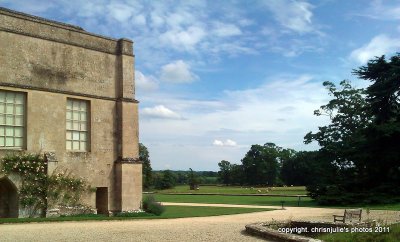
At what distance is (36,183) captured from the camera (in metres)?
20.2

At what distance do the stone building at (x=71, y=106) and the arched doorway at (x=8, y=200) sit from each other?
0.13ft

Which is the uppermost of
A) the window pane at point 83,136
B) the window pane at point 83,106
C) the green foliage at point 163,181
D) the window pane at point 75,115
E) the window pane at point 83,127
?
the window pane at point 83,106

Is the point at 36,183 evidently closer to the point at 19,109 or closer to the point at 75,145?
the point at 75,145

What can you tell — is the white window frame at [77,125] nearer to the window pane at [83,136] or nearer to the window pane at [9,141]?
the window pane at [83,136]

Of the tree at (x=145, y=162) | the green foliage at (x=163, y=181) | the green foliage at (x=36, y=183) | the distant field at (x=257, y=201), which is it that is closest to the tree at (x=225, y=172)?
the green foliage at (x=163, y=181)

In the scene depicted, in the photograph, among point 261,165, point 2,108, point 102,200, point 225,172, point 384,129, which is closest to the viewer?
point 2,108

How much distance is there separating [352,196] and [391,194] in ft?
7.73

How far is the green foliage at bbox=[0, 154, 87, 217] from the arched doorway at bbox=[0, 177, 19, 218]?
479mm

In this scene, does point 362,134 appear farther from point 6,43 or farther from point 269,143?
point 269,143

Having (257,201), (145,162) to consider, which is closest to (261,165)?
(145,162)

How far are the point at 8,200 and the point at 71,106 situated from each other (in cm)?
516

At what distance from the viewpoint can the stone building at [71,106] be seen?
20219 mm

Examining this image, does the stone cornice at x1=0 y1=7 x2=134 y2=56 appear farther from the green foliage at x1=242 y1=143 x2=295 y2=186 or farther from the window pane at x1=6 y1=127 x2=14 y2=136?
the green foliage at x1=242 y1=143 x2=295 y2=186

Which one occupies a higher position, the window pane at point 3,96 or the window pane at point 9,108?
the window pane at point 3,96
